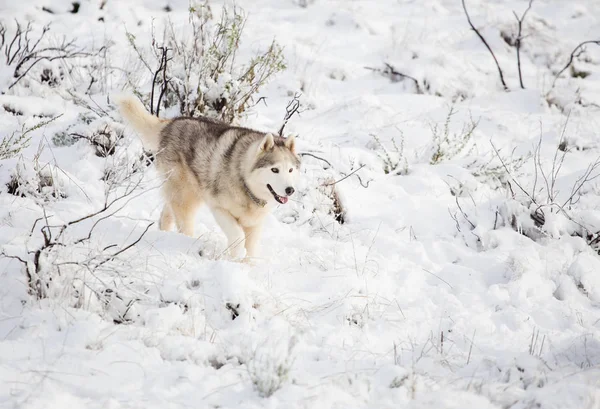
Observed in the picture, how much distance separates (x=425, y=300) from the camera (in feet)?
12.4

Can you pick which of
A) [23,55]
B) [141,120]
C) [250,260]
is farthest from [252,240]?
[23,55]

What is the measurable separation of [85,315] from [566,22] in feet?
41.6

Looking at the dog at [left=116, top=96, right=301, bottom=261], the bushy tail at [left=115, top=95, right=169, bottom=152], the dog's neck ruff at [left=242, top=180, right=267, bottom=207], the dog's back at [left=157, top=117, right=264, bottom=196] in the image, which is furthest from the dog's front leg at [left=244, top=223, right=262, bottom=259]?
the bushy tail at [left=115, top=95, right=169, bottom=152]

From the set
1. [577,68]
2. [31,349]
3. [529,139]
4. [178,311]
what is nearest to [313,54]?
[529,139]

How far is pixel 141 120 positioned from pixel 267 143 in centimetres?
147

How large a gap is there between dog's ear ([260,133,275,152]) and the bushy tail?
4.10ft

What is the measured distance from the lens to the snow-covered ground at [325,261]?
260 cm

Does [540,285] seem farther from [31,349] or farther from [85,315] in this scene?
[31,349]

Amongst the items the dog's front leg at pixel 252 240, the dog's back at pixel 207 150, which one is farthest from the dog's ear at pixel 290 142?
the dog's front leg at pixel 252 240

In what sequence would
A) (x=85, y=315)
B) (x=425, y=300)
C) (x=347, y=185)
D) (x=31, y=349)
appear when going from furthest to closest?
1. (x=347, y=185)
2. (x=425, y=300)
3. (x=85, y=315)
4. (x=31, y=349)

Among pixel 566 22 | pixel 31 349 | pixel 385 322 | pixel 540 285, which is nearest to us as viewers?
pixel 31 349

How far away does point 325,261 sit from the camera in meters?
4.27

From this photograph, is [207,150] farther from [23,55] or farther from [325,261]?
[23,55]

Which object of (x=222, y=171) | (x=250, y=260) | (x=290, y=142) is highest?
(x=290, y=142)
